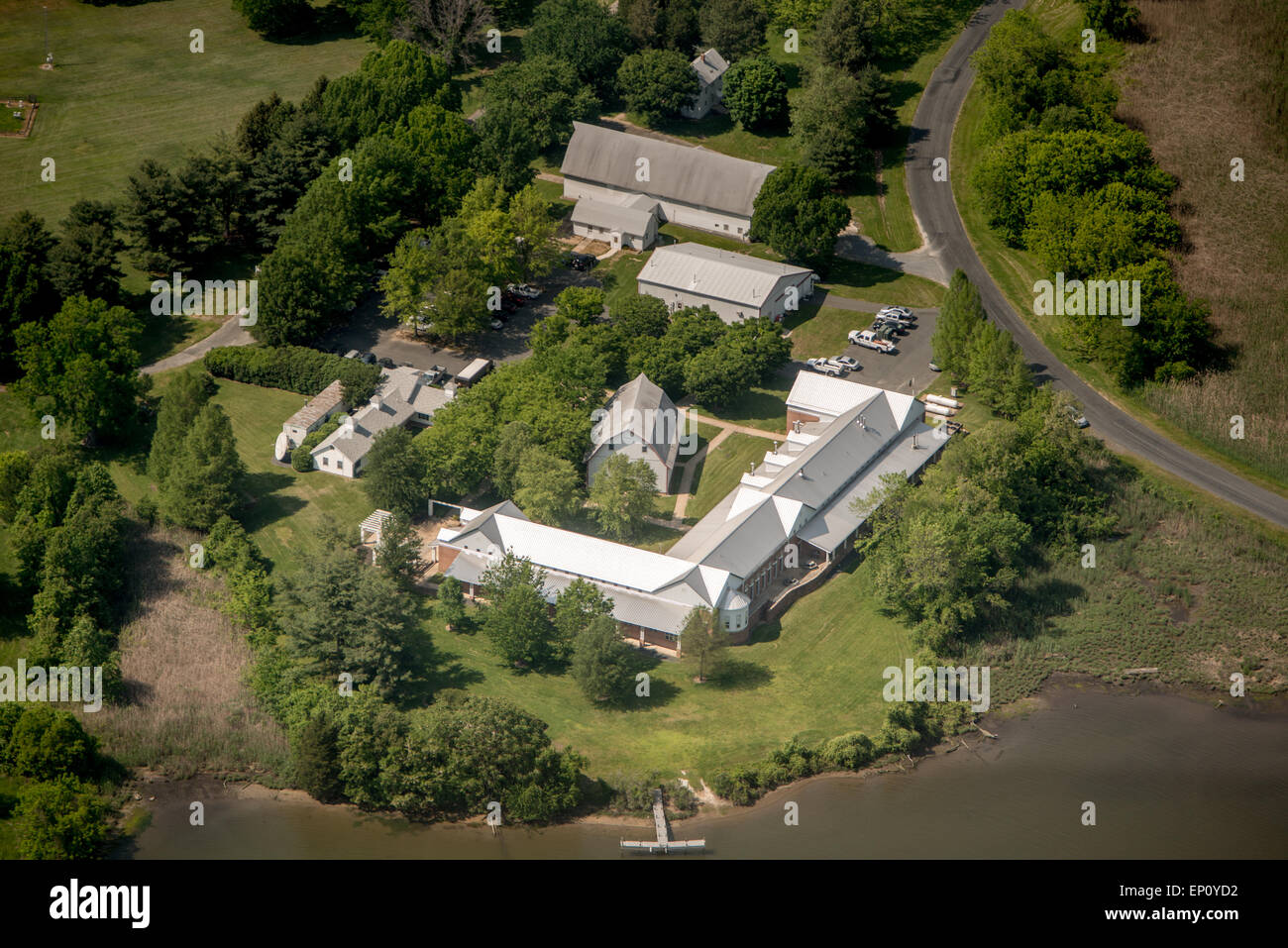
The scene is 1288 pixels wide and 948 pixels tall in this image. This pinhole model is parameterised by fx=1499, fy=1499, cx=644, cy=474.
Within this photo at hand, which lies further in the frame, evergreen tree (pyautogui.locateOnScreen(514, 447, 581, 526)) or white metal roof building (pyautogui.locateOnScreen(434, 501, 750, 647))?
evergreen tree (pyautogui.locateOnScreen(514, 447, 581, 526))

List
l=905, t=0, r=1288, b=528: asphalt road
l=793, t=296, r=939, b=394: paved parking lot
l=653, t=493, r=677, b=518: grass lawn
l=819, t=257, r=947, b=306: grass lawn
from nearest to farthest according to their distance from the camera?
l=653, t=493, r=677, b=518: grass lawn → l=905, t=0, r=1288, b=528: asphalt road → l=793, t=296, r=939, b=394: paved parking lot → l=819, t=257, r=947, b=306: grass lawn

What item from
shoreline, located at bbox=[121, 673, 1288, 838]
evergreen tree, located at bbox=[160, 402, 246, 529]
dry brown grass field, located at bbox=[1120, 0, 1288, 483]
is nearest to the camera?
shoreline, located at bbox=[121, 673, 1288, 838]

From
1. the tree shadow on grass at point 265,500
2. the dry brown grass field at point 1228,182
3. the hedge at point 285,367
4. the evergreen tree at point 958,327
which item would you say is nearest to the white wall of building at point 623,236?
the hedge at point 285,367

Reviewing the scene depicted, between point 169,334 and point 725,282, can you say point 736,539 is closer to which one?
point 725,282

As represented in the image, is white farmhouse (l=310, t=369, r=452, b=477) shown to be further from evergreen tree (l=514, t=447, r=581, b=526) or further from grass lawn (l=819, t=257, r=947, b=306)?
grass lawn (l=819, t=257, r=947, b=306)

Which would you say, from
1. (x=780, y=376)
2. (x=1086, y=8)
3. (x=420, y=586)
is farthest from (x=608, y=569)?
(x=1086, y=8)

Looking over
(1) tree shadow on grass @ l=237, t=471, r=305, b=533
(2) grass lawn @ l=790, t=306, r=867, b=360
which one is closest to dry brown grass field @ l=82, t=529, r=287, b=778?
(1) tree shadow on grass @ l=237, t=471, r=305, b=533

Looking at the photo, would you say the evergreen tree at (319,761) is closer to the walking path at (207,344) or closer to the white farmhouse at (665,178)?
the walking path at (207,344)

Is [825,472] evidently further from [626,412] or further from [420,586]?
[420,586]

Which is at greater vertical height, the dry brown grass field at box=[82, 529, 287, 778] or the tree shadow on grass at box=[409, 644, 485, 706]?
the tree shadow on grass at box=[409, 644, 485, 706]
